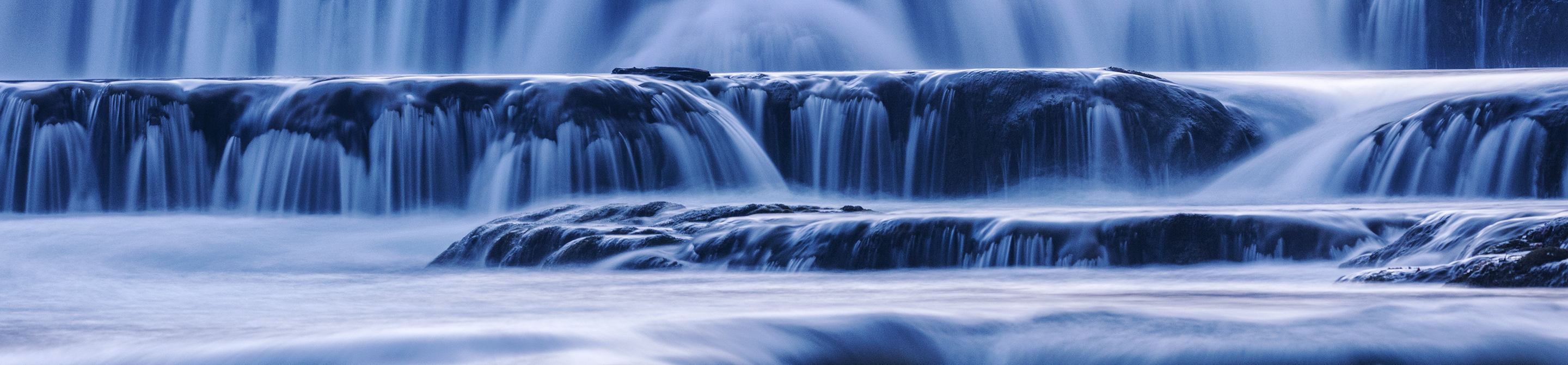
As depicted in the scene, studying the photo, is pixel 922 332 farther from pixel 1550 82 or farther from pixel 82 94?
pixel 82 94

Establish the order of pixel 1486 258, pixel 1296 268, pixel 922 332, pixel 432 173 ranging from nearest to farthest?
1. pixel 922 332
2. pixel 1486 258
3. pixel 1296 268
4. pixel 432 173

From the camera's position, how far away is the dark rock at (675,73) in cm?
1243

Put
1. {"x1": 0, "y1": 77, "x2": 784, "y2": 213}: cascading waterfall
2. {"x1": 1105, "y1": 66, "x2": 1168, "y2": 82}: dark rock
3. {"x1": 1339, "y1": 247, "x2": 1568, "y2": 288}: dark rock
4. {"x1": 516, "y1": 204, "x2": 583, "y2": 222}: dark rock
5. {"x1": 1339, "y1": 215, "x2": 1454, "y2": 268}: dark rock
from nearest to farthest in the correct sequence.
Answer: {"x1": 1339, "y1": 247, "x2": 1568, "y2": 288}: dark rock → {"x1": 1339, "y1": 215, "x2": 1454, "y2": 268}: dark rock → {"x1": 516, "y1": 204, "x2": 583, "y2": 222}: dark rock → {"x1": 0, "y1": 77, "x2": 784, "y2": 213}: cascading waterfall → {"x1": 1105, "y1": 66, "x2": 1168, "y2": 82}: dark rock

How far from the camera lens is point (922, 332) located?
343cm

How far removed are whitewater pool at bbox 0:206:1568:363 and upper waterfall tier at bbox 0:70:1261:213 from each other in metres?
4.72

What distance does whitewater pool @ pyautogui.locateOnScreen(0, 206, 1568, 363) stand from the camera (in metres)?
3.16

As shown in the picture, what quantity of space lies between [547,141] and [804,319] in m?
8.07

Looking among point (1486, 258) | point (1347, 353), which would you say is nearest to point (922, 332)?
point (1347, 353)

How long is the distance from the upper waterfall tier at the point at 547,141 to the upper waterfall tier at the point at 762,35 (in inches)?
268

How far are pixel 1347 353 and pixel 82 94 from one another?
11602 mm

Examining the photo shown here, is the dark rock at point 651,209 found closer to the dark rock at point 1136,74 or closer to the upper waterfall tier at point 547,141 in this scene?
the upper waterfall tier at point 547,141

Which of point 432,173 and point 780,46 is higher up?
point 780,46

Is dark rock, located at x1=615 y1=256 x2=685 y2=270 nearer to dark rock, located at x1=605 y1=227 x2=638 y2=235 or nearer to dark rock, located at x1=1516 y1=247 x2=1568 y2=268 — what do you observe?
dark rock, located at x1=605 y1=227 x2=638 y2=235

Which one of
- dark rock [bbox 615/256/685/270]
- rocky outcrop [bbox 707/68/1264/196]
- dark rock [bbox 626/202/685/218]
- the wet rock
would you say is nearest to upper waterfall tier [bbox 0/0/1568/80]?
rocky outcrop [bbox 707/68/1264/196]
